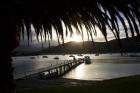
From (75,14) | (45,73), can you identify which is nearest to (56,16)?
(75,14)

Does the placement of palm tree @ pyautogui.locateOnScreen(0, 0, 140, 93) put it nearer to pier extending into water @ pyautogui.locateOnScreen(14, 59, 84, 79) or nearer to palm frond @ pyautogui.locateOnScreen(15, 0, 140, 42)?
palm frond @ pyautogui.locateOnScreen(15, 0, 140, 42)

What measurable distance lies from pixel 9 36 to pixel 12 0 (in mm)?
555

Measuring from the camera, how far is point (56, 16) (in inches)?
251

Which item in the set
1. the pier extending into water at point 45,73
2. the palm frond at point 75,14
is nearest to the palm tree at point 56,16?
the palm frond at point 75,14

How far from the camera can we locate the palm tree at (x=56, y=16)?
5730 mm

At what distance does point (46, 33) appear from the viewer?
6.71 meters

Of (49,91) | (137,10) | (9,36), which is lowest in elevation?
(49,91)

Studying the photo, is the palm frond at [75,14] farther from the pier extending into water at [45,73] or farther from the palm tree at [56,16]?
the pier extending into water at [45,73]

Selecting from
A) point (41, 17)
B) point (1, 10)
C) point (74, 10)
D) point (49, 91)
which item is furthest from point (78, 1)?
point (49, 91)

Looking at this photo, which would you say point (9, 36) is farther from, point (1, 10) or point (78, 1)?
point (78, 1)

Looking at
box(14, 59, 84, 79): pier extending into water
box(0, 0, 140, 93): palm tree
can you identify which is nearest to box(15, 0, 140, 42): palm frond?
box(0, 0, 140, 93): palm tree

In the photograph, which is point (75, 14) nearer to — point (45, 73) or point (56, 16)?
point (56, 16)

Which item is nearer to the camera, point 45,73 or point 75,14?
point 75,14

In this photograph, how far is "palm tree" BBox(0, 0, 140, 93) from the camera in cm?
573
